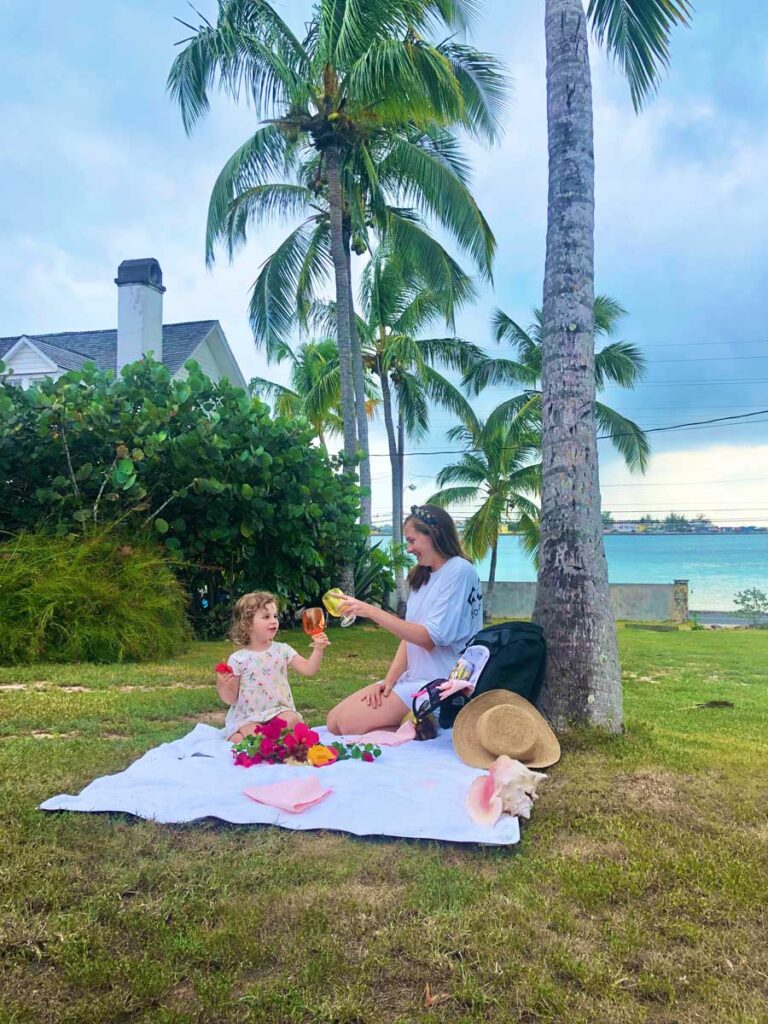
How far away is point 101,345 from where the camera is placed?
19.7 m

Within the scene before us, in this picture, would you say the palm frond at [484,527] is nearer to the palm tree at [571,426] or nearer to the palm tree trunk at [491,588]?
the palm tree trunk at [491,588]

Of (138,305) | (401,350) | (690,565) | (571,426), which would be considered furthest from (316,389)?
(690,565)

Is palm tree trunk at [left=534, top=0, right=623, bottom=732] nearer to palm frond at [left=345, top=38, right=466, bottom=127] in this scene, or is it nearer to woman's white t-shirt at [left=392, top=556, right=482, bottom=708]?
woman's white t-shirt at [left=392, top=556, right=482, bottom=708]

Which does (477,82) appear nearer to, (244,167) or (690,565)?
(244,167)

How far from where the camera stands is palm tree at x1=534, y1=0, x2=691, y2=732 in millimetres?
4621

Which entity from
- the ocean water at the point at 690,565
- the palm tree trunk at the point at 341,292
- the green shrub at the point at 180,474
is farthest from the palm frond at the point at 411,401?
the ocean water at the point at 690,565

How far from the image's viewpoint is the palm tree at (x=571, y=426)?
4621mm

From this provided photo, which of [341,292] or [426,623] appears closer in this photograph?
[426,623]

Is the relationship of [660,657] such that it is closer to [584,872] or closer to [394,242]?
[394,242]

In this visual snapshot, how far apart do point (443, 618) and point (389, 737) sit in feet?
2.65

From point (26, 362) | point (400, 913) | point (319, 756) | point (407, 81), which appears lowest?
point (400, 913)

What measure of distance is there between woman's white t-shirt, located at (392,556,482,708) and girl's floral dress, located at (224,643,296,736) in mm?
745

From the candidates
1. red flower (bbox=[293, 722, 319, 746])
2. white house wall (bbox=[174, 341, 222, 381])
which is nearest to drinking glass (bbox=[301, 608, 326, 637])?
red flower (bbox=[293, 722, 319, 746])

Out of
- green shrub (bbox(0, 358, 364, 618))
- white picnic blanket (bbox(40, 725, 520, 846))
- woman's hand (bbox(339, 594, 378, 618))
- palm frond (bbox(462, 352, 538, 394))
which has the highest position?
palm frond (bbox(462, 352, 538, 394))
